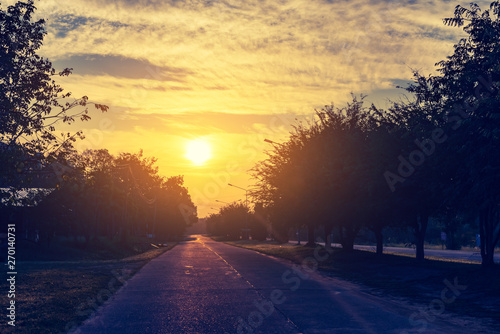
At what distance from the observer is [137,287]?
17.4 m

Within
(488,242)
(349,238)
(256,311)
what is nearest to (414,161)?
(488,242)

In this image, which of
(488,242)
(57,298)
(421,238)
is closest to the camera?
(57,298)

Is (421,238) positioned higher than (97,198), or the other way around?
(97,198)

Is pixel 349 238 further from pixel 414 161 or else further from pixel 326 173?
pixel 414 161

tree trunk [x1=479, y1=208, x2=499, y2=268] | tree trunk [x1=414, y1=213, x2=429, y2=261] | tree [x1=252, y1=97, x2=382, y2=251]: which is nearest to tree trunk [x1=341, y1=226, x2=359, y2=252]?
tree [x1=252, y1=97, x2=382, y2=251]

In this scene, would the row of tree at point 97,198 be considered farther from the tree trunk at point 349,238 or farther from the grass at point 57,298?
the tree trunk at point 349,238

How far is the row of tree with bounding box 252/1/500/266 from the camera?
51.0ft

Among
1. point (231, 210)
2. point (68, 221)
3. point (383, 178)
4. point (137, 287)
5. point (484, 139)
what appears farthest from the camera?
point (231, 210)

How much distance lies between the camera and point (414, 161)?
70.2 feet

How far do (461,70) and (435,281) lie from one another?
23.9 ft

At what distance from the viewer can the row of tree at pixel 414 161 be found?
1556cm

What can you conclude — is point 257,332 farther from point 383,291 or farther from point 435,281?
point 435,281

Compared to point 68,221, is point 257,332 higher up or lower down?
lower down

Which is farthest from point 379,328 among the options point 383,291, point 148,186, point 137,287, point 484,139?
point 148,186
